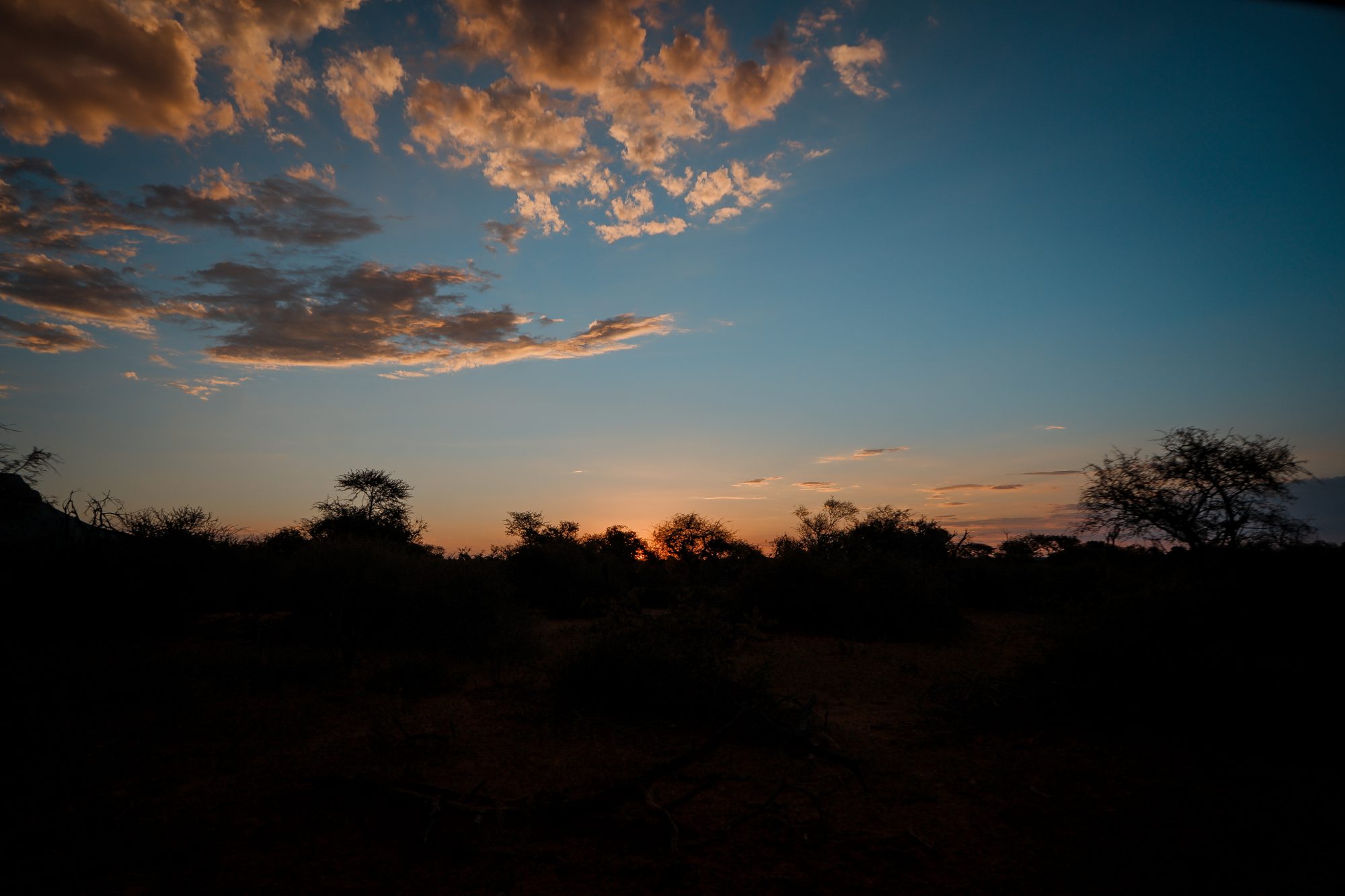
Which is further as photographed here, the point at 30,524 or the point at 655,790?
the point at 30,524

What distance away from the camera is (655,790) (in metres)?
5.44

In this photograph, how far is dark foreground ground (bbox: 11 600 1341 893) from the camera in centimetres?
390

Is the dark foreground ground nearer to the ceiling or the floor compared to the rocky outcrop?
nearer to the floor

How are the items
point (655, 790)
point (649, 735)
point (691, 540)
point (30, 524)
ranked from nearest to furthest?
point (655, 790), point (649, 735), point (30, 524), point (691, 540)

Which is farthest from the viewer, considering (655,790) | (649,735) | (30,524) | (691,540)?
(691,540)

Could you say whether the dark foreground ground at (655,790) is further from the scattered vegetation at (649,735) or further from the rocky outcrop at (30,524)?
the rocky outcrop at (30,524)

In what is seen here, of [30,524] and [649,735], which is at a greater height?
[30,524]

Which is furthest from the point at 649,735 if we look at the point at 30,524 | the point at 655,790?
the point at 30,524

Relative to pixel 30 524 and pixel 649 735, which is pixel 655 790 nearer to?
pixel 649 735

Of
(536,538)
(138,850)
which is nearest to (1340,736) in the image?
(138,850)

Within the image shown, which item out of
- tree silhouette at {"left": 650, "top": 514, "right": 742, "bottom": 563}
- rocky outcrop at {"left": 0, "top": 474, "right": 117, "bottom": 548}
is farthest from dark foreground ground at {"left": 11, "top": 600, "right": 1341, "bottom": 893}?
tree silhouette at {"left": 650, "top": 514, "right": 742, "bottom": 563}

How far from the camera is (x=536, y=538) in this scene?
2873 cm

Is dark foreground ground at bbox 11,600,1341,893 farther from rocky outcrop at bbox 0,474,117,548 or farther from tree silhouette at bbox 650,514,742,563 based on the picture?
tree silhouette at bbox 650,514,742,563

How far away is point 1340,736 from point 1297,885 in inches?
105
